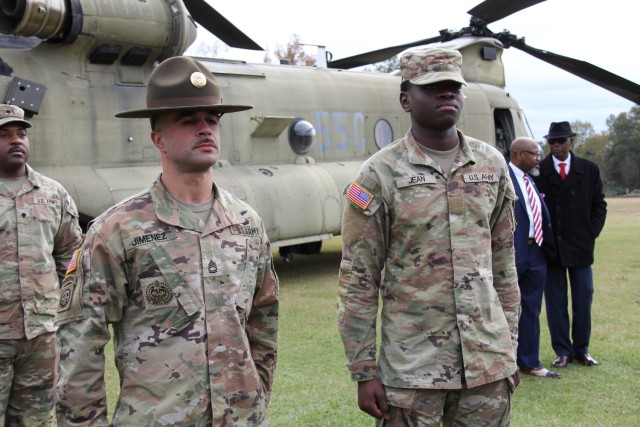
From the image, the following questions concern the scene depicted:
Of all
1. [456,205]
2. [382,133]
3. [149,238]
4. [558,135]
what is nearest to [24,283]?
[149,238]

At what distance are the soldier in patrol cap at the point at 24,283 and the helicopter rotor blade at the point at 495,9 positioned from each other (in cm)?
896

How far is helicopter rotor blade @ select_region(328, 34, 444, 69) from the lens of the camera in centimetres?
1323

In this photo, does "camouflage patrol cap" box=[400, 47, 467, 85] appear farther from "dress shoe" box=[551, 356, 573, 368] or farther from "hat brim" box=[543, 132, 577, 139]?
"dress shoe" box=[551, 356, 573, 368]

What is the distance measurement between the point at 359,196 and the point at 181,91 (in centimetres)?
86

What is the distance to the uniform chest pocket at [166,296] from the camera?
240 centimetres

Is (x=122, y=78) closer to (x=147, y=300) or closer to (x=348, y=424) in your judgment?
(x=348, y=424)

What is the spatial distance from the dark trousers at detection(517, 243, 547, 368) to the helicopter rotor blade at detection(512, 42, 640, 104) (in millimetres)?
5731

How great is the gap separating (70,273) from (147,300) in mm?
282

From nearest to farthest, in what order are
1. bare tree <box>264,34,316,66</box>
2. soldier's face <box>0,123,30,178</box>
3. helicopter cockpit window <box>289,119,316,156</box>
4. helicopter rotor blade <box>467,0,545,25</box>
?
soldier's face <box>0,123,30,178</box> → helicopter cockpit window <box>289,119,316,156</box> → helicopter rotor blade <box>467,0,545,25</box> → bare tree <box>264,34,316,66</box>

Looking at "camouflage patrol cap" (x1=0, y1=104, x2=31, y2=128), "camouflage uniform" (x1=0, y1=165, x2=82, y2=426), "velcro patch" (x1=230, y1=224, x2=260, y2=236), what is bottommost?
"camouflage uniform" (x1=0, y1=165, x2=82, y2=426)

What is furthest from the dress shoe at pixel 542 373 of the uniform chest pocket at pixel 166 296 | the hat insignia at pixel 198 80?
the hat insignia at pixel 198 80

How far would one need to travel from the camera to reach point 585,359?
615 cm

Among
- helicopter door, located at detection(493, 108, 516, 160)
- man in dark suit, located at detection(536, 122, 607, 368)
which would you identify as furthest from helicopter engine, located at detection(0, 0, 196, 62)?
helicopter door, located at detection(493, 108, 516, 160)

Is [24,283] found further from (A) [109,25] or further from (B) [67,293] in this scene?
(A) [109,25]
